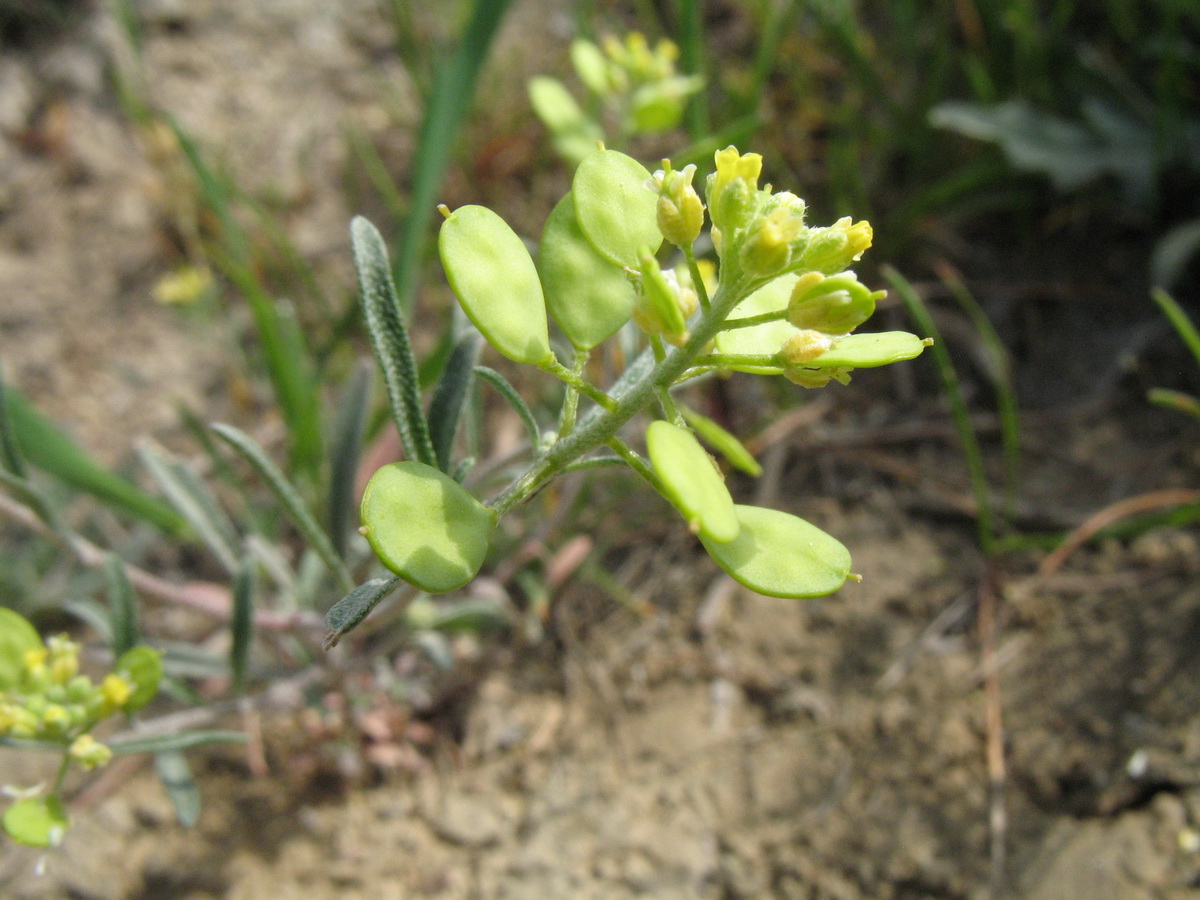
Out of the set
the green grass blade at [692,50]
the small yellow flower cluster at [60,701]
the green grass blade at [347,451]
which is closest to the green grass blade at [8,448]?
the small yellow flower cluster at [60,701]

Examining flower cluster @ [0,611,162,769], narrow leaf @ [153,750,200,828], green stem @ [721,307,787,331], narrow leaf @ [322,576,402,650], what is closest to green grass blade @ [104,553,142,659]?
flower cluster @ [0,611,162,769]

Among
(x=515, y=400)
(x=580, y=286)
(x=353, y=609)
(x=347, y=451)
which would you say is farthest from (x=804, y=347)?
(x=347, y=451)

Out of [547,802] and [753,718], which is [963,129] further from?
[547,802]

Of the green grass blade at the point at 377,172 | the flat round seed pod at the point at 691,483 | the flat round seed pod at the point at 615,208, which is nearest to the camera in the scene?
the flat round seed pod at the point at 691,483

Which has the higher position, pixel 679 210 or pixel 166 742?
pixel 679 210

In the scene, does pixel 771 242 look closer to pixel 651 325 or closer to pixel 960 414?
pixel 651 325

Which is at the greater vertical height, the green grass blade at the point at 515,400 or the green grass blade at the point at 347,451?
the green grass blade at the point at 515,400

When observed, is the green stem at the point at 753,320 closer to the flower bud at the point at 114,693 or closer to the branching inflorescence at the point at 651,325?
the branching inflorescence at the point at 651,325
